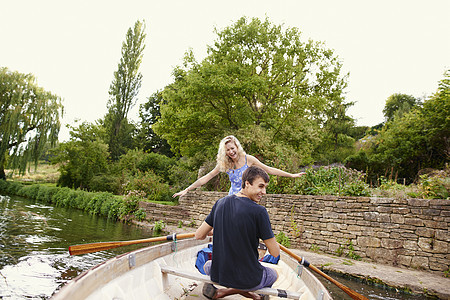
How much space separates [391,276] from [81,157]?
2059 centimetres

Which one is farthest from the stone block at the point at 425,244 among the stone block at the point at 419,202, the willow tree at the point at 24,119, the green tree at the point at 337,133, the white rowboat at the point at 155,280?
the willow tree at the point at 24,119

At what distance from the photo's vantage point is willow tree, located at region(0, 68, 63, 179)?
64.2 feet

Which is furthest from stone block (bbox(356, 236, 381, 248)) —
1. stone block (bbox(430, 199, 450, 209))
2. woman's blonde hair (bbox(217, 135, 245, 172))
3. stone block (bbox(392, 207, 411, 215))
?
woman's blonde hair (bbox(217, 135, 245, 172))

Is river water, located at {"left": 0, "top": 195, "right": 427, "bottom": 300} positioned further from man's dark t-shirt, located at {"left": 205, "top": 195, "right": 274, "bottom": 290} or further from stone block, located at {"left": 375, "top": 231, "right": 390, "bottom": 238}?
man's dark t-shirt, located at {"left": 205, "top": 195, "right": 274, "bottom": 290}

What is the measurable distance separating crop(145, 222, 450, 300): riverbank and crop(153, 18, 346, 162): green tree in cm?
828

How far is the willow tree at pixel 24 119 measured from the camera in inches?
771

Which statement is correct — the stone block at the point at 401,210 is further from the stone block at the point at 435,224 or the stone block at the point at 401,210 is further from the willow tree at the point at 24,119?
the willow tree at the point at 24,119

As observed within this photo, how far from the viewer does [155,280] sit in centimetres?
282

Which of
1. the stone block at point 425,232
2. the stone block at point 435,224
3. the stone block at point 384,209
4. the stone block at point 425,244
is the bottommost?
the stone block at point 425,244

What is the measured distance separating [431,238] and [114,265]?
6.50 metres

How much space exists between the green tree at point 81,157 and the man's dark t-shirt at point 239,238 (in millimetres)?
21077

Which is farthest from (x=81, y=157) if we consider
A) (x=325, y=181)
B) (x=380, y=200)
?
(x=380, y=200)

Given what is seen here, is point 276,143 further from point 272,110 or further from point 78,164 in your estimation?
point 78,164

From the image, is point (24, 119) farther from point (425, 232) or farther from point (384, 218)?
point (425, 232)
